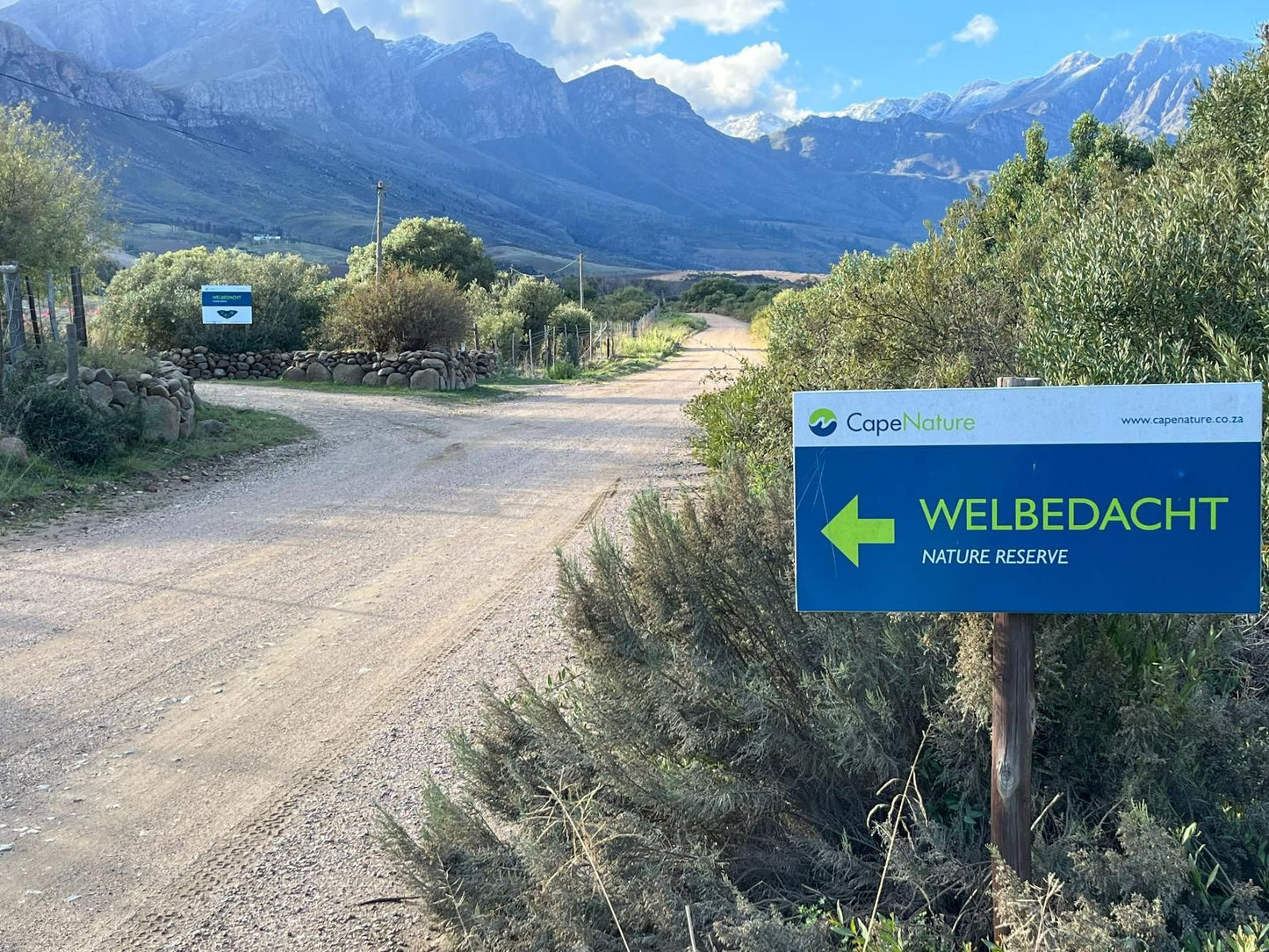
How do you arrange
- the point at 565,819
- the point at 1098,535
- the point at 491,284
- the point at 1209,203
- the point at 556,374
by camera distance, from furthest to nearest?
the point at 491,284, the point at 556,374, the point at 1209,203, the point at 565,819, the point at 1098,535

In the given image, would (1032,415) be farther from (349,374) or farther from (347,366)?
(347,366)

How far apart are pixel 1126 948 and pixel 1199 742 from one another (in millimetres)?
774

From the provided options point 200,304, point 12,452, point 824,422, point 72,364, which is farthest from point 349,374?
point 824,422

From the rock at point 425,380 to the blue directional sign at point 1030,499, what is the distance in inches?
798

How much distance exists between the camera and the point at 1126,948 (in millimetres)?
2137

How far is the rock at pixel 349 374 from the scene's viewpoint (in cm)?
2281

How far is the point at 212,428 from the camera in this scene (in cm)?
1388

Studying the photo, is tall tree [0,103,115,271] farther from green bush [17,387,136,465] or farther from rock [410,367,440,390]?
rock [410,367,440,390]

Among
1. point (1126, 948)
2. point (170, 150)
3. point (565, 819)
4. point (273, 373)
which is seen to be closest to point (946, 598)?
point (1126, 948)

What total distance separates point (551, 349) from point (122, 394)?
2212 centimetres

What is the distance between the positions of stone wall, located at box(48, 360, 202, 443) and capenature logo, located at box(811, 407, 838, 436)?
11606 millimetres

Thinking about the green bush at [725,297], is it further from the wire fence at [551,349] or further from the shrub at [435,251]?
the wire fence at [551,349]

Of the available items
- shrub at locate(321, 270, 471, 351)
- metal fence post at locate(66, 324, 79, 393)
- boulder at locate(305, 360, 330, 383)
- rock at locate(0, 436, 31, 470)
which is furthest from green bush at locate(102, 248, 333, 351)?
rock at locate(0, 436, 31, 470)

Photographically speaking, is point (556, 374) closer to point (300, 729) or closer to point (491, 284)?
point (491, 284)
